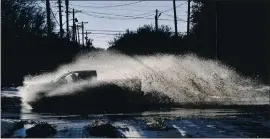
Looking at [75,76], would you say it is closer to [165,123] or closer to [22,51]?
[165,123]

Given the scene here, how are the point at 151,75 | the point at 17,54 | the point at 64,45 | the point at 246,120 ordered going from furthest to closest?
the point at 64,45, the point at 17,54, the point at 151,75, the point at 246,120

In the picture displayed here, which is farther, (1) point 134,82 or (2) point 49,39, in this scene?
(2) point 49,39

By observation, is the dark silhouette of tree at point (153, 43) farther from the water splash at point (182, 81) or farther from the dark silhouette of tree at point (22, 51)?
the water splash at point (182, 81)

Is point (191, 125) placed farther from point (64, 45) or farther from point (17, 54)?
point (64, 45)

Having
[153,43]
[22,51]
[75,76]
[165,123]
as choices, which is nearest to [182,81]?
[75,76]

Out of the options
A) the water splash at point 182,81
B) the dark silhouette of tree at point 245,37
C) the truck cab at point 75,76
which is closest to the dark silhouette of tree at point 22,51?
the water splash at point 182,81

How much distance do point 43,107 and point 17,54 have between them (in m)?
20.6

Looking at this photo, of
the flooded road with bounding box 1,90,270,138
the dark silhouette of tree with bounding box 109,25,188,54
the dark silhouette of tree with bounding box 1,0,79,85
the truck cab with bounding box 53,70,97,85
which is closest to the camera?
the flooded road with bounding box 1,90,270,138

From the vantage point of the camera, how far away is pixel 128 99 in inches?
792

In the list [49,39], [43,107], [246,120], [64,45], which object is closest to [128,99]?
[43,107]

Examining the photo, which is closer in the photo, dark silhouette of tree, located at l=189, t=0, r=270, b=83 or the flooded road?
the flooded road

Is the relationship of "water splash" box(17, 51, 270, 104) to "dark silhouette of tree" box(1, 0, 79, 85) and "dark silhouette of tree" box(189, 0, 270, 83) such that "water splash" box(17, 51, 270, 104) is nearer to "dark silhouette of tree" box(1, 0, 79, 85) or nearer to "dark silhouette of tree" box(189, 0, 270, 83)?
"dark silhouette of tree" box(189, 0, 270, 83)

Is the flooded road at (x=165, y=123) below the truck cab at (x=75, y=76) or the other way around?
below

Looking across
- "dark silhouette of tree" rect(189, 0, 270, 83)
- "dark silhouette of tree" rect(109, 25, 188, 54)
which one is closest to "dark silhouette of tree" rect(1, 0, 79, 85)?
"dark silhouette of tree" rect(109, 25, 188, 54)
